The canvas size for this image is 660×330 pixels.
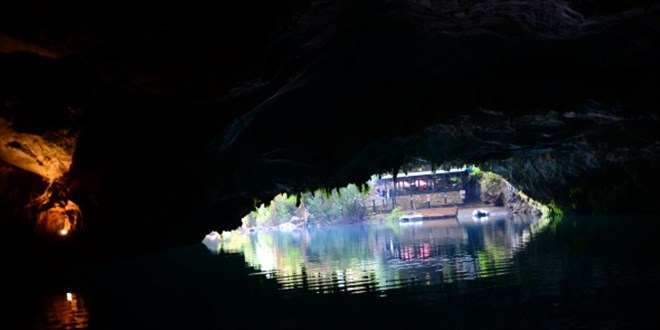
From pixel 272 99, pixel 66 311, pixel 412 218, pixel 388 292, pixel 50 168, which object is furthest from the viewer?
pixel 412 218

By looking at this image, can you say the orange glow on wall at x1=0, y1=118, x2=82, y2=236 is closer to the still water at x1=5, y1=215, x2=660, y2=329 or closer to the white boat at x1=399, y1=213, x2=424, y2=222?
the still water at x1=5, y1=215, x2=660, y2=329

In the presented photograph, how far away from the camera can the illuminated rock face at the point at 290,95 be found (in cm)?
995

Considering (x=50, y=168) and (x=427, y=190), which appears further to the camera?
(x=427, y=190)

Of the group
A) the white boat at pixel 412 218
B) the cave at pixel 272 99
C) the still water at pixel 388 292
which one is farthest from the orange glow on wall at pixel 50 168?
the white boat at pixel 412 218

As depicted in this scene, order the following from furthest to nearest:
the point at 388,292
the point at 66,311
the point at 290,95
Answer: the point at 290,95
the point at 66,311
the point at 388,292

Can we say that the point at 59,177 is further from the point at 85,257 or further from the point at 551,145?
the point at 551,145

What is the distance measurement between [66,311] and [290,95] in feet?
28.3

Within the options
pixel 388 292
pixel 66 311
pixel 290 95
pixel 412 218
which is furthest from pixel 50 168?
pixel 412 218

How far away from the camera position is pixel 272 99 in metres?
15.0

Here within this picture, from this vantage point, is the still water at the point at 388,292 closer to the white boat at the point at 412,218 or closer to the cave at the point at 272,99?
the cave at the point at 272,99

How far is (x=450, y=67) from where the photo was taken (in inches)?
574

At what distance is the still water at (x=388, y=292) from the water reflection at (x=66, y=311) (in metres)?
0.04

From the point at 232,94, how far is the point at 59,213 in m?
8.83

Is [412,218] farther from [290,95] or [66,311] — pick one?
[66,311]
